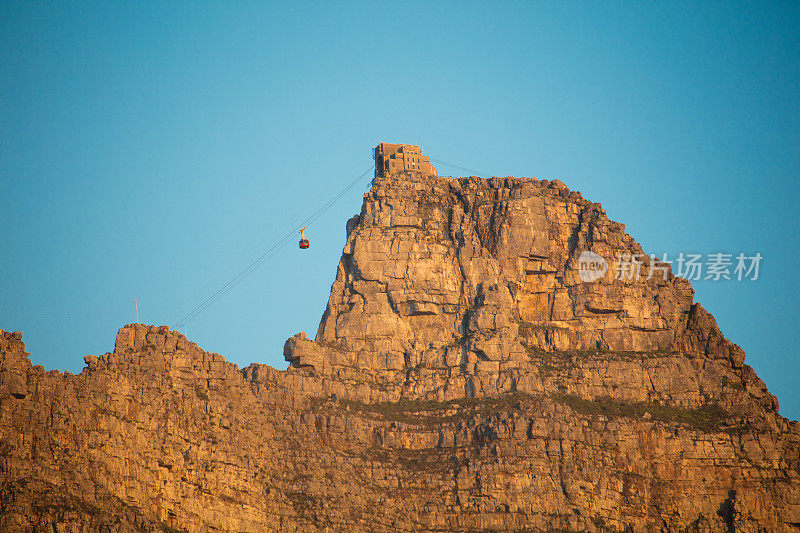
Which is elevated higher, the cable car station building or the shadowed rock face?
the cable car station building

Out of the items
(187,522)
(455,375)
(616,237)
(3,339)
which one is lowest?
(187,522)

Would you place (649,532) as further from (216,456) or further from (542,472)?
(216,456)

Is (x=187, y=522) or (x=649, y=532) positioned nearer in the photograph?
(x=187, y=522)

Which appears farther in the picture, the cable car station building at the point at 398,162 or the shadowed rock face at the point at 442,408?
the cable car station building at the point at 398,162

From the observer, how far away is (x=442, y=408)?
17875 cm

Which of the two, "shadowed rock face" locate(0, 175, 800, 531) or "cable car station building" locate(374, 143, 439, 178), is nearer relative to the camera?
"shadowed rock face" locate(0, 175, 800, 531)

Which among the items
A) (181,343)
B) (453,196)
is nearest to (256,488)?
(181,343)

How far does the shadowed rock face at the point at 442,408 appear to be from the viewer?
15462cm

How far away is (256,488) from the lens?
162750 millimetres

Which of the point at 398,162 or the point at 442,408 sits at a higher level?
the point at 398,162

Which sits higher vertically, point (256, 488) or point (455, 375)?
point (455, 375)

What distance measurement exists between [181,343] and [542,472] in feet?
108

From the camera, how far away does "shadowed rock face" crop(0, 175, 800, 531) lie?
507 feet

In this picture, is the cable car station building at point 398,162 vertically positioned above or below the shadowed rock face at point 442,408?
above
